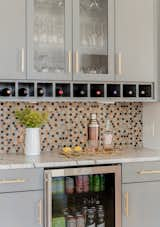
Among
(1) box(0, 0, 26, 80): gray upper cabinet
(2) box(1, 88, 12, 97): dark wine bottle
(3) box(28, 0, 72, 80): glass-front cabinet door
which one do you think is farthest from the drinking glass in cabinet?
(2) box(1, 88, 12, 97): dark wine bottle

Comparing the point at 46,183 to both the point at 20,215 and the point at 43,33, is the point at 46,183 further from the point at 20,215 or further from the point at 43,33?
the point at 43,33

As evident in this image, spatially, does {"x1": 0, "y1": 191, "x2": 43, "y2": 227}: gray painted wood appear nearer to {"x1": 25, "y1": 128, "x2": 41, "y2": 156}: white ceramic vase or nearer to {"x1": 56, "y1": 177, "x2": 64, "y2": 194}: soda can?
{"x1": 56, "y1": 177, "x2": 64, "y2": 194}: soda can

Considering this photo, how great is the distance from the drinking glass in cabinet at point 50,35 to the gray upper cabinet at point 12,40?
13cm

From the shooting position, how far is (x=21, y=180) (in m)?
2.50

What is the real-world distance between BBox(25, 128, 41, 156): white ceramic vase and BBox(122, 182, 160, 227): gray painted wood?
2.35 feet

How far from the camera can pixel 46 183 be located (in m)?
2.55

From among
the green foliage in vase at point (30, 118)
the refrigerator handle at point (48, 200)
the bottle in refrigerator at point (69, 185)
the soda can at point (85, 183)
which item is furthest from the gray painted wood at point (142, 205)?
the green foliage in vase at point (30, 118)

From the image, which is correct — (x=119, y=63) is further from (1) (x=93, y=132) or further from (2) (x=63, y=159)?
(2) (x=63, y=159)

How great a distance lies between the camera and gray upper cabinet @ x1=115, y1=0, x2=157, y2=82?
308 centimetres

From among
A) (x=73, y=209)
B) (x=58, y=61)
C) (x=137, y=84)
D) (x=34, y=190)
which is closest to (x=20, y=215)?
(x=34, y=190)

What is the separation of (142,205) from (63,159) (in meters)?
0.70

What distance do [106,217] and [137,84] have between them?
3.58 feet

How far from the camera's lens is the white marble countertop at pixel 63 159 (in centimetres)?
253

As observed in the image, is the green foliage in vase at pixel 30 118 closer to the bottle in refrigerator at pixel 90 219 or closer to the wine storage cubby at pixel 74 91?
the wine storage cubby at pixel 74 91
